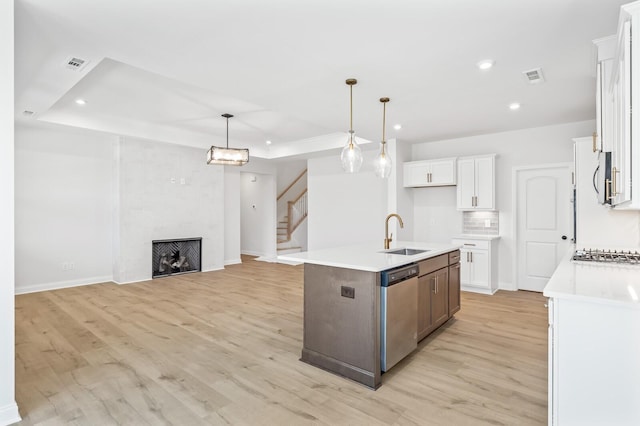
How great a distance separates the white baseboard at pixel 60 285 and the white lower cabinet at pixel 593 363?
703 cm

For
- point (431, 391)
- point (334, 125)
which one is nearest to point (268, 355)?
point (431, 391)

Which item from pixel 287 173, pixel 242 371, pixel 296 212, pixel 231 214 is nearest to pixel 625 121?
pixel 242 371

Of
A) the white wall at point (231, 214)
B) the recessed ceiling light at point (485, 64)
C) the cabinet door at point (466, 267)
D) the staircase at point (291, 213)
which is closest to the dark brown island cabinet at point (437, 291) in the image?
the cabinet door at point (466, 267)

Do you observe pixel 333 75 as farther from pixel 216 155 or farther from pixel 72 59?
pixel 216 155

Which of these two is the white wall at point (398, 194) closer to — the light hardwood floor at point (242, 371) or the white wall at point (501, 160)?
the white wall at point (501, 160)

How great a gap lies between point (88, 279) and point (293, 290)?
149 inches

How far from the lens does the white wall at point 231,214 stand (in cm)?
840

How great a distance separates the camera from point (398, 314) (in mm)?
2891

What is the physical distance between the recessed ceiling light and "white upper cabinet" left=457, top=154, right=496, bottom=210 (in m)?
2.79

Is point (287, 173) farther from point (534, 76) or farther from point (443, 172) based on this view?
point (534, 76)

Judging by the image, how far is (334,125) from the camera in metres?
5.46

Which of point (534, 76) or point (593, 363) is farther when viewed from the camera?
point (534, 76)

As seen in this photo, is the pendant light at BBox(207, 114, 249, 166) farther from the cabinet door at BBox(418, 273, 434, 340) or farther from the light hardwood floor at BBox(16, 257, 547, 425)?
the cabinet door at BBox(418, 273, 434, 340)

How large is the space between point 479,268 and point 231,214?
564 centimetres
